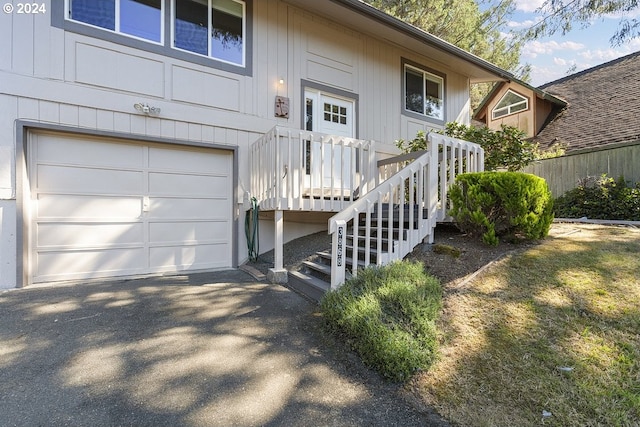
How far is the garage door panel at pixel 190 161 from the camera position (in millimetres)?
5035

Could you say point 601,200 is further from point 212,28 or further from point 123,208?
point 123,208

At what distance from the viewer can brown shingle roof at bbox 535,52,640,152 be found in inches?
358

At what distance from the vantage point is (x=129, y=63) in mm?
4727

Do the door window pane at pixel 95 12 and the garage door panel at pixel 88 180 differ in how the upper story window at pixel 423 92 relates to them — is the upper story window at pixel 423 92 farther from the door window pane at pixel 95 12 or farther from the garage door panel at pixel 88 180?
the garage door panel at pixel 88 180

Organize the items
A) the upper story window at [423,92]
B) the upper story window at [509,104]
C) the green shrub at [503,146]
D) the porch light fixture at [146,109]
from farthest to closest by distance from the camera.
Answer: the upper story window at [509,104] < the upper story window at [423,92] < the green shrub at [503,146] < the porch light fixture at [146,109]

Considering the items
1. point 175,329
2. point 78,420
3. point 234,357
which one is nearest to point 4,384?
point 78,420

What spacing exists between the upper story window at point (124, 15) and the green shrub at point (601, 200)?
965 centimetres

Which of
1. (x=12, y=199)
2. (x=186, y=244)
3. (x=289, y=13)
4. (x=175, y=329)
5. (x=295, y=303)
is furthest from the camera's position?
(x=289, y=13)

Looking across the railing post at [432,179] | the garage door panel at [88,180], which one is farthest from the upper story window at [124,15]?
the railing post at [432,179]

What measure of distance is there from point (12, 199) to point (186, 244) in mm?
2250

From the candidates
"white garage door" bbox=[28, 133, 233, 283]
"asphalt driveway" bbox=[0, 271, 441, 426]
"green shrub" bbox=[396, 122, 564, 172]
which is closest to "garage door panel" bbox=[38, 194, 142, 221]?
"white garage door" bbox=[28, 133, 233, 283]

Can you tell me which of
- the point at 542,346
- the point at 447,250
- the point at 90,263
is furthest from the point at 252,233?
the point at 542,346

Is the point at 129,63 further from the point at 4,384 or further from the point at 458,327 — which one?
the point at 458,327

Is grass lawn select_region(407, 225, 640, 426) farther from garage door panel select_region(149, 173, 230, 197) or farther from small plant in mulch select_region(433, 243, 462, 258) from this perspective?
garage door panel select_region(149, 173, 230, 197)
